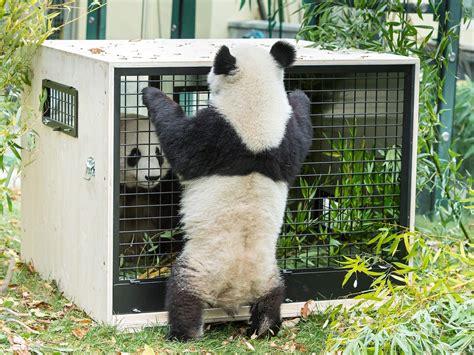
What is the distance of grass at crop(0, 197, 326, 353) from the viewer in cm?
409

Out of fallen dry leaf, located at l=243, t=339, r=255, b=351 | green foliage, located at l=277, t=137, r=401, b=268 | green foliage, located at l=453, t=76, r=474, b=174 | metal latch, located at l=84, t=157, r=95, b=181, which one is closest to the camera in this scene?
fallen dry leaf, located at l=243, t=339, r=255, b=351

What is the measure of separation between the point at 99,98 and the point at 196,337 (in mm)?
1049

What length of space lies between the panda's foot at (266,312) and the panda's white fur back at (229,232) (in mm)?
82

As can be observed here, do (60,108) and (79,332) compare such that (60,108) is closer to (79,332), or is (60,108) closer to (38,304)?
(38,304)

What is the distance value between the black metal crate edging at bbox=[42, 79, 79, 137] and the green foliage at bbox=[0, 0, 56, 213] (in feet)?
0.42

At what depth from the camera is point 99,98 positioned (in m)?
4.21

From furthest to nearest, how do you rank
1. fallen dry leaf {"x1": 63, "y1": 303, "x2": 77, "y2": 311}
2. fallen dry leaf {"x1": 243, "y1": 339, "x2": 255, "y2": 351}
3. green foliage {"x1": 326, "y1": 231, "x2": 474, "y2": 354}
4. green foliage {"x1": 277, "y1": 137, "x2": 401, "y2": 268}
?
green foliage {"x1": 277, "y1": 137, "x2": 401, "y2": 268} < fallen dry leaf {"x1": 63, "y1": 303, "x2": 77, "y2": 311} < fallen dry leaf {"x1": 243, "y1": 339, "x2": 255, "y2": 351} < green foliage {"x1": 326, "y1": 231, "x2": 474, "y2": 354}

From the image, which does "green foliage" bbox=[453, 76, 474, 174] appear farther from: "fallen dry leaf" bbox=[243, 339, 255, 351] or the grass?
"fallen dry leaf" bbox=[243, 339, 255, 351]

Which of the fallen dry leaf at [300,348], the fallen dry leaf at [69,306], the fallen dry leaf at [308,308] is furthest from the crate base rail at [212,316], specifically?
the fallen dry leaf at [69,306]

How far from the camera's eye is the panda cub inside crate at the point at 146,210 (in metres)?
4.55

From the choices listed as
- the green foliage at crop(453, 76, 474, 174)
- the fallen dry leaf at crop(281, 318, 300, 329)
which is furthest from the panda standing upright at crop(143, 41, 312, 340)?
the green foliage at crop(453, 76, 474, 174)

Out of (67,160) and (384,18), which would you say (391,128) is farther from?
(67,160)

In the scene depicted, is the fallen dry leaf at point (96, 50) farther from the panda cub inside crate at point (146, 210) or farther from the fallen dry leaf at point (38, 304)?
the fallen dry leaf at point (38, 304)

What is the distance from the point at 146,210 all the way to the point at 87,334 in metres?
0.88
